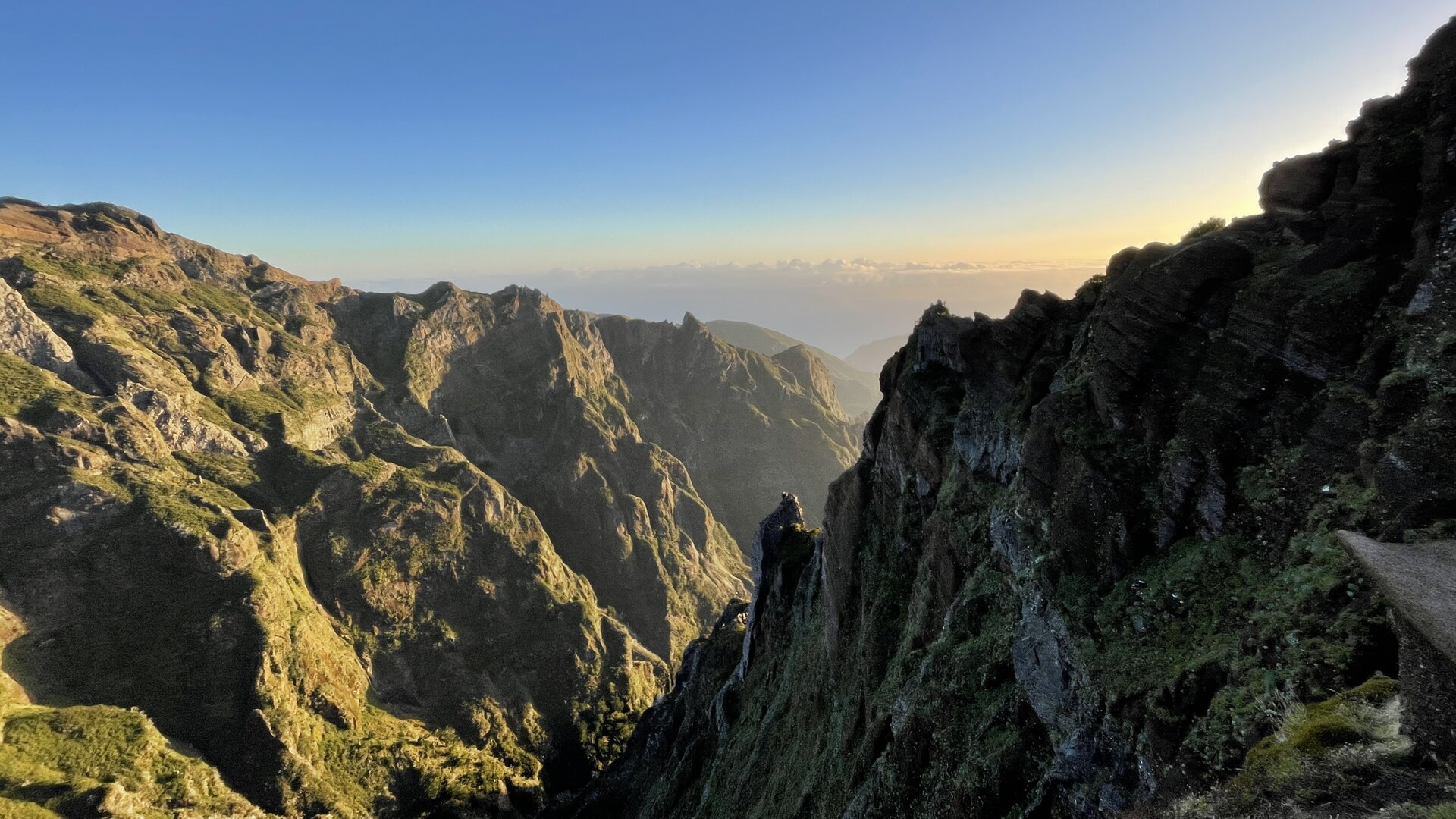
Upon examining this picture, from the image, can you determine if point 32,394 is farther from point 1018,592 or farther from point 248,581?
point 1018,592

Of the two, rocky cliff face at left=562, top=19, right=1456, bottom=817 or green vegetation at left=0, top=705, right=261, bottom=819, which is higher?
rocky cliff face at left=562, top=19, right=1456, bottom=817

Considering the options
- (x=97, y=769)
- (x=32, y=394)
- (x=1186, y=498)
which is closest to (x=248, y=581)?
(x=97, y=769)

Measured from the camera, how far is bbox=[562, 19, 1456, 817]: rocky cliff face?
12.7m

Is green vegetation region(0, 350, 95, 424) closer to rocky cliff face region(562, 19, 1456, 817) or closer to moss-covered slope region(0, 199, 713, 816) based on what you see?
moss-covered slope region(0, 199, 713, 816)

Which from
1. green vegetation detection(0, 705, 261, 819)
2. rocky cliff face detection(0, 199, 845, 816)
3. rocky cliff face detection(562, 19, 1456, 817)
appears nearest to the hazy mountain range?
rocky cliff face detection(562, 19, 1456, 817)

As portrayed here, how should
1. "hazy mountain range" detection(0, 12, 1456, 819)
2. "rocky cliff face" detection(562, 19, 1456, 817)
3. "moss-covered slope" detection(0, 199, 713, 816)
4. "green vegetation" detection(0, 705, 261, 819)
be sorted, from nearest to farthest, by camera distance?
"hazy mountain range" detection(0, 12, 1456, 819) → "rocky cliff face" detection(562, 19, 1456, 817) → "green vegetation" detection(0, 705, 261, 819) → "moss-covered slope" detection(0, 199, 713, 816)

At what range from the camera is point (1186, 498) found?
17203 mm

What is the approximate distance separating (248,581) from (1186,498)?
468 feet

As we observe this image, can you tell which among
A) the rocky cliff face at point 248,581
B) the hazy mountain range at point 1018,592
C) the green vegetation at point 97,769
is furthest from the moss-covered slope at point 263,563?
the green vegetation at point 97,769

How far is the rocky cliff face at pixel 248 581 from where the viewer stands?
3445 inches

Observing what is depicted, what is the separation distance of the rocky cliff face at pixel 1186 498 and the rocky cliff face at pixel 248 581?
349 ft

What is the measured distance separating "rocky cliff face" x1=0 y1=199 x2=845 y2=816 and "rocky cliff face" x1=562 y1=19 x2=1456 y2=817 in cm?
10651

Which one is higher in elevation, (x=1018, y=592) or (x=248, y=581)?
(x=1018, y=592)

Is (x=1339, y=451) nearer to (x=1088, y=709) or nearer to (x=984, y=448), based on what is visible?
(x=1088, y=709)
